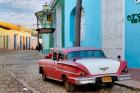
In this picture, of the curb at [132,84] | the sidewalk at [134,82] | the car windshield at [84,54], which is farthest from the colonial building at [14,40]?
the car windshield at [84,54]

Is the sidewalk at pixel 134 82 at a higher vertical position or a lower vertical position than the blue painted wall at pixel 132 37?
lower

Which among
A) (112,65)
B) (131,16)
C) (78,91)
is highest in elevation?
(131,16)

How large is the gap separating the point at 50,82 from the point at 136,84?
401cm

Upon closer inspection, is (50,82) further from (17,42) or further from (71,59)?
(17,42)

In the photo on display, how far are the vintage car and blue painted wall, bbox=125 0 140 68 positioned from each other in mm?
3593

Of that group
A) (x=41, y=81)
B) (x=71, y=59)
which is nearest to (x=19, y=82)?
(x=41, y=81)

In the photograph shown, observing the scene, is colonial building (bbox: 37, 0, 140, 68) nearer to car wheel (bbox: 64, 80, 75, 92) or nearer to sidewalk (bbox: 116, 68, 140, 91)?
sidewalk (bbox: 116, 68, 140, 91)

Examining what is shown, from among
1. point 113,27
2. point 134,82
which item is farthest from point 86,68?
point 113,27

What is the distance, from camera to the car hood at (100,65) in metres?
14.6

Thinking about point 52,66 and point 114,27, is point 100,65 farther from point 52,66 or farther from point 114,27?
point 114,27

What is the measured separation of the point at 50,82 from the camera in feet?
62.6

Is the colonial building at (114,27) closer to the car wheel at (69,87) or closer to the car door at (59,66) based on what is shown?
the car door at (59,66)

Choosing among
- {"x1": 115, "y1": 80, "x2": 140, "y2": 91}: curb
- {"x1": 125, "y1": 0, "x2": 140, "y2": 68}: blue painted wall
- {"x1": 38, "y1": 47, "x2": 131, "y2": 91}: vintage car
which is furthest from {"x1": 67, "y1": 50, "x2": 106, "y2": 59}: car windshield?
{"x1": 125, "y1": 0, "x2": 140, "y2": 68}: blue painted wall

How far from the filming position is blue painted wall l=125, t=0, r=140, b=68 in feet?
64.3
